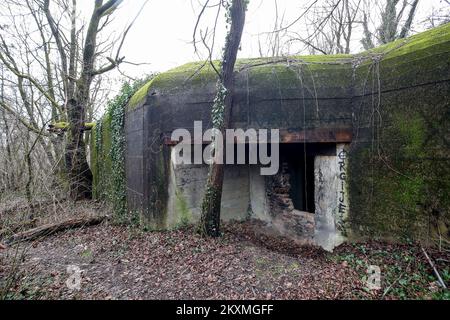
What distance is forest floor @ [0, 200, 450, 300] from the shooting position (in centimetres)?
347

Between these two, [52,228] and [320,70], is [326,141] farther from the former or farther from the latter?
[52,228]

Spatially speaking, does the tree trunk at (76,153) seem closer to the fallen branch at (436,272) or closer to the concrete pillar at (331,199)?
the concrete pillar at (331,199)

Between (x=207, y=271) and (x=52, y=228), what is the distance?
14.5ft

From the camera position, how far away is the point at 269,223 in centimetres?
651

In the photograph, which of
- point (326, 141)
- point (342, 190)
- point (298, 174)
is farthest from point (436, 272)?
point (298, 174)

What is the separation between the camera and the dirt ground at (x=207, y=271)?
11.4ft

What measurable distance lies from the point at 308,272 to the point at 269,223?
8.23 ft

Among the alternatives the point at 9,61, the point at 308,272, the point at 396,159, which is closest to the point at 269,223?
the point at 308,272

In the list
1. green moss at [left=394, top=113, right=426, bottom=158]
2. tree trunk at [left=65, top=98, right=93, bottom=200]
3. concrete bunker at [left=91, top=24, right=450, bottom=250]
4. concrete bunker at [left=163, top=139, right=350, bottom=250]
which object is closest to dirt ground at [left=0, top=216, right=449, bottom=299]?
concrete bunker at [left=163, top=139, right=350, bottom=250]

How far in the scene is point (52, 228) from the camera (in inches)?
250

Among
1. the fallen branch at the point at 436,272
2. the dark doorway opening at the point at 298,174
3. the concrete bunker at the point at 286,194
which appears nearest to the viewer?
the fallen branch at the point at 436,272

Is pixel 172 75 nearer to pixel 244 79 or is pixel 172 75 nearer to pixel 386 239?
pixel 244 79

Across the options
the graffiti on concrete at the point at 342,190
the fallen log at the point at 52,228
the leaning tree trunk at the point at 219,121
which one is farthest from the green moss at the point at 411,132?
the fallen log at the point at 52,228

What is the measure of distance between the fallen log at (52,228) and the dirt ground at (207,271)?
1.92 ft
